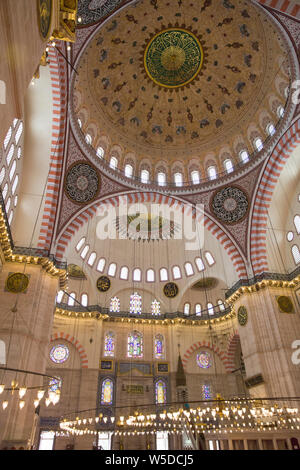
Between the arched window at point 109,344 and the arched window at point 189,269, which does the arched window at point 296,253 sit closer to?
the arched window at point 189,269

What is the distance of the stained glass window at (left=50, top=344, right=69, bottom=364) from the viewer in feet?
54.3

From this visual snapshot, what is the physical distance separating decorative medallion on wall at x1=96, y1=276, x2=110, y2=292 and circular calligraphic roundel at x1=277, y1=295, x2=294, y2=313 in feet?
34.0

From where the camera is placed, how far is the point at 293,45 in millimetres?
11156

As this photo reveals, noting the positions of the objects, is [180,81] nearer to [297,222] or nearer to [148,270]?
[297,222]

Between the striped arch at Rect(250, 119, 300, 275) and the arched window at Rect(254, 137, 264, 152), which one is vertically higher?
the arched window at Rect(254, 137, 264, 152)

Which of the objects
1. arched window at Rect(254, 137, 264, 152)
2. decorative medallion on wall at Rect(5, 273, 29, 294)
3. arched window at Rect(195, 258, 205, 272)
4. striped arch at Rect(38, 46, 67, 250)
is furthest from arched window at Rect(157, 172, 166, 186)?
decorative medallion on wall at Rect(5, 273, 29, 294)

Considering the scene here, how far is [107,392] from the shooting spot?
54.8ft

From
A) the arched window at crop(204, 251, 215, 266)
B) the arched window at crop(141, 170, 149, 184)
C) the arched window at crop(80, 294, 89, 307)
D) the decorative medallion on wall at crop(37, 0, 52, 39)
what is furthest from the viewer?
the arched window at crop(204, 251, 215, 266)

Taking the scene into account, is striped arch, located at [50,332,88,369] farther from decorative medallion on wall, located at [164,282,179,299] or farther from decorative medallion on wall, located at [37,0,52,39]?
decorative medallion on wall, located at [37,0,52,39]

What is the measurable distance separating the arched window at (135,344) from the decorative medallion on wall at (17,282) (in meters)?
9.13

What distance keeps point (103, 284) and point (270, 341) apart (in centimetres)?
1046

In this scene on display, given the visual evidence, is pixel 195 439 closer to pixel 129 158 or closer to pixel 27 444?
pixel 27 444

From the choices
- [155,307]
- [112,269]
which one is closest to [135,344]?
[155,307]
